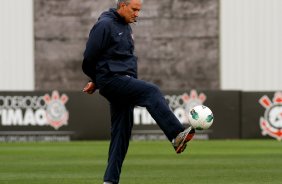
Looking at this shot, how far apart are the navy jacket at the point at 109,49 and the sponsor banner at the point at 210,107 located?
13868 millimetres

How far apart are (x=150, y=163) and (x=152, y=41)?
44.3 ft

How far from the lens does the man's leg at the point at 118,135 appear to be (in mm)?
9930

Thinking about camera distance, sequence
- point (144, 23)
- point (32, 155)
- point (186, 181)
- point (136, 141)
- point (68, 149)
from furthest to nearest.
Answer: point (144, 23) → point (136, 141) → point (68, 149) → point (32, 155) → point (186, 181)

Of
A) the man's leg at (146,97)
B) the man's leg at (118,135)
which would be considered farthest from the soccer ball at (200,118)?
the man's leg at (118,135)

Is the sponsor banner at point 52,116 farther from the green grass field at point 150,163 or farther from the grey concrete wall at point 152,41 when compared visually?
the grey concrete wall at point 152,41

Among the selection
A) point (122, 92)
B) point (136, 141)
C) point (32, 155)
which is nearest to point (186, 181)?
point (122, 92)

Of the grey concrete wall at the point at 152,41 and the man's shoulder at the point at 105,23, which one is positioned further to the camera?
the grey concrete wall at the point at 152,41

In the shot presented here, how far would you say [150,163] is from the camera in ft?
50.6

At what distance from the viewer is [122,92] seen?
9688mm

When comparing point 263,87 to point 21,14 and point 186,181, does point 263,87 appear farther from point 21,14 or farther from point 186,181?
point 186,181

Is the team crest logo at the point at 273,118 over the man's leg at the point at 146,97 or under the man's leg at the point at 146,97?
under

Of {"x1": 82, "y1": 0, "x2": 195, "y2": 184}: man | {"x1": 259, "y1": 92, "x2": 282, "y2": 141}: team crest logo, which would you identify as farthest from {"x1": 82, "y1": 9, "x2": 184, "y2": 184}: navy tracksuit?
{"x1": 259, "y1": 92, "x2": 282, "y2": 141}: team crest logo

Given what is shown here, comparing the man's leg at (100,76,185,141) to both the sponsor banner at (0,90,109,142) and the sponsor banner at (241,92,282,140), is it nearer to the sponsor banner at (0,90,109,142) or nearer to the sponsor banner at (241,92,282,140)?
the sponsor banner at (0,90,109,142)

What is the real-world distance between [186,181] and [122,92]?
262cm
